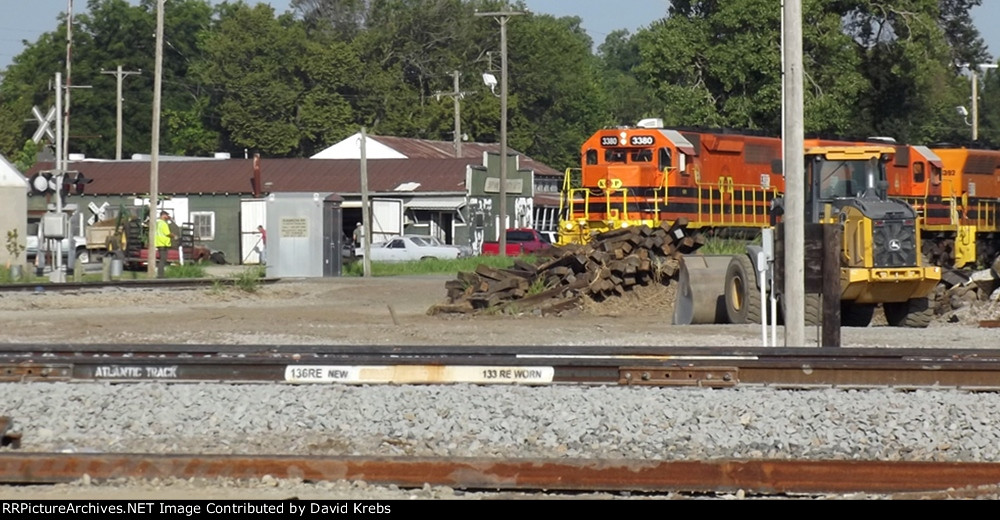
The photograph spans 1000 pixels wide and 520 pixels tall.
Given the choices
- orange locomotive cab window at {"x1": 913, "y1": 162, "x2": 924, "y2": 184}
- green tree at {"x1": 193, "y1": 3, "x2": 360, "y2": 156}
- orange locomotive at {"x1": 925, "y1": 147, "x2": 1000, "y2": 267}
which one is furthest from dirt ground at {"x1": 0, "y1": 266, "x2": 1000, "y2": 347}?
green tree at {"x1": 193, "y1": 3, "x2": 360, "y2": 156}

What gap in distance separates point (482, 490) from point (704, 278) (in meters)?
14.8

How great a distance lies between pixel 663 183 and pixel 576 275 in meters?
8.26

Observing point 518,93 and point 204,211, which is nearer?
point 204,211

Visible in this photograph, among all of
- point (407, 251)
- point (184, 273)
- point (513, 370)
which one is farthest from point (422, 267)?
point (513, 370)

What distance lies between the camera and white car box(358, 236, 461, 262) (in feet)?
185

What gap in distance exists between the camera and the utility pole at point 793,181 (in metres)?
15.5

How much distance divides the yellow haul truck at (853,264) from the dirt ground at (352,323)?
0.53 m

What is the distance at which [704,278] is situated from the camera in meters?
22.6

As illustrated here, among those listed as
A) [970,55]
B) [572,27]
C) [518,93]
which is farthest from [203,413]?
[572,27]

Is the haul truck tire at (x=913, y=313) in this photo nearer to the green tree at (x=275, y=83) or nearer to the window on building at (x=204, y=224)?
the window on building at (x=204, y=224)

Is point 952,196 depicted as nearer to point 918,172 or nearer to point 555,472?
point 918,172

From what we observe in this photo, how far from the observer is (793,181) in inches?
615

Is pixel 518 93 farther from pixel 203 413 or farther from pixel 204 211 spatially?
pixel 203 413

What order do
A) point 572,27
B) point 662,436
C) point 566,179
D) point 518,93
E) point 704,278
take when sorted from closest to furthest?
point 662,436
point 704,278
point 566,179
point 518,93
point 572,27
